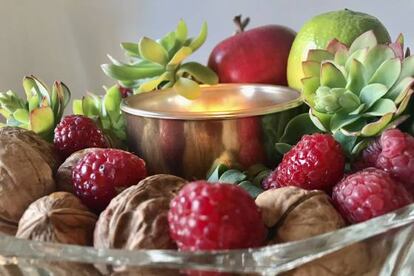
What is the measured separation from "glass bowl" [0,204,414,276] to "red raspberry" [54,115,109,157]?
0.13 metres

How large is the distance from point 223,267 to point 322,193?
0.09 meters

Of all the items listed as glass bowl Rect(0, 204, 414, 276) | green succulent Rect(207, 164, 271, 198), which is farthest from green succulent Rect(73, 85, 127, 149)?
glass bowl Rect(0, 204, 414, 276)

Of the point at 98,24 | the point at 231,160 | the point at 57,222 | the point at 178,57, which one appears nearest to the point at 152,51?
the point at 178,57

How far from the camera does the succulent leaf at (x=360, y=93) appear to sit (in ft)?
1.39

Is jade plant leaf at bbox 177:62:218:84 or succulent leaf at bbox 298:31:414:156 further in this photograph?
jade plant leaf at bbox 177:62:218:84

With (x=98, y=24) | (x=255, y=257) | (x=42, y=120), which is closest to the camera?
(x=255, y=257)

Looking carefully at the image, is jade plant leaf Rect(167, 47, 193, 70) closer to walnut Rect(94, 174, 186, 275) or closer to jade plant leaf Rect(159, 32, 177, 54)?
jade plant leaf Rect(159, 32, 177, 54)

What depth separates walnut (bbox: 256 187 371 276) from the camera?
0.33 meters

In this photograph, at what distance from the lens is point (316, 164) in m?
0.39

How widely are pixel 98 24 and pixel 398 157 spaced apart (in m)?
0.58

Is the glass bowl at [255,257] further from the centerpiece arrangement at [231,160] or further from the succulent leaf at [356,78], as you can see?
the succulent leaf at [356,78]

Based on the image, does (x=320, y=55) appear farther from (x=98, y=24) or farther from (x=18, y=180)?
(x=98, y=24)

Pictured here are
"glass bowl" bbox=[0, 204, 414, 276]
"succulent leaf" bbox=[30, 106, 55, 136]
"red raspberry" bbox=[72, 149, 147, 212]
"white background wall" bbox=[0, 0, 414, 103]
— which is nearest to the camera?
"glass bowl" bbox=[0, 204, 414, 276]

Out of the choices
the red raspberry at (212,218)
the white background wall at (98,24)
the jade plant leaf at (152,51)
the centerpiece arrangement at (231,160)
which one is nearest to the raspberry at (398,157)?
the centerpiece arrangement at (231,160)
